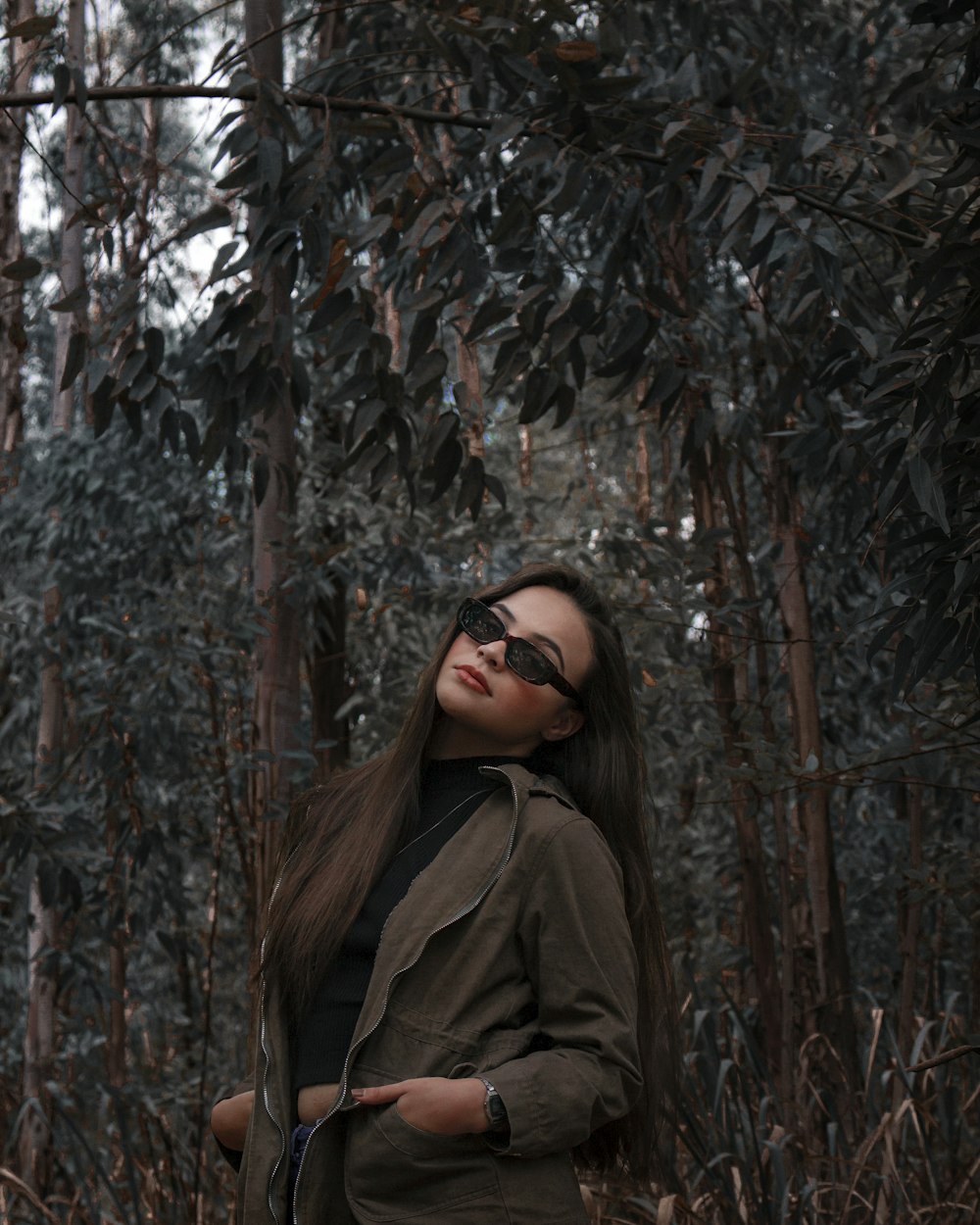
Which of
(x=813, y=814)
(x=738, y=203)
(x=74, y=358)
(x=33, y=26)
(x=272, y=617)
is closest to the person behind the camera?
(x=33, y=26)

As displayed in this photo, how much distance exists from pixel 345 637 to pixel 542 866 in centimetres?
368

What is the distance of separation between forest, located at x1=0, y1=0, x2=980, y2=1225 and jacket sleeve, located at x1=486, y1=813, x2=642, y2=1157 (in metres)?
0.33

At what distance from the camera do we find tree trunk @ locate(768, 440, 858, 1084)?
333 centimetres

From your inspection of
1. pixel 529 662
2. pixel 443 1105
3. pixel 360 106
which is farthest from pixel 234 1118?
pixel 360 106

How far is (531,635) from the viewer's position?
1664 millimetres

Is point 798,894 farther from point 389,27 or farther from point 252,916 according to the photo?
point 389,27

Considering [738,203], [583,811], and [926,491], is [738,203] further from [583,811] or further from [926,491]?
[583,811]

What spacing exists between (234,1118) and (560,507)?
420 cm

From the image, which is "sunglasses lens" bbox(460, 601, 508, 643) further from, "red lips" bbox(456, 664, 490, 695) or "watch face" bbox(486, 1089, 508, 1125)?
"watch face" bbox(486, 1089, 508, 1125)

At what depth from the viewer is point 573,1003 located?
141cm

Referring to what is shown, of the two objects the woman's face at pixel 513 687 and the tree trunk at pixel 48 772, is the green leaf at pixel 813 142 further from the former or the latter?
the tree trunk at pixel 48 772

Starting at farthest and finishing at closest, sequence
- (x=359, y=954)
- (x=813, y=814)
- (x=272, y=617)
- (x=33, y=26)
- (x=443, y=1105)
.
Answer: (x=813, y=814), (x=272, y=617), (x=33, y=26), (x=359, y=954), (x=443, y=1105)

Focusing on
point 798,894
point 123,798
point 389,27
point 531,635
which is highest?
point 389,27

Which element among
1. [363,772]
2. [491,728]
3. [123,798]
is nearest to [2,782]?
[123,798]
